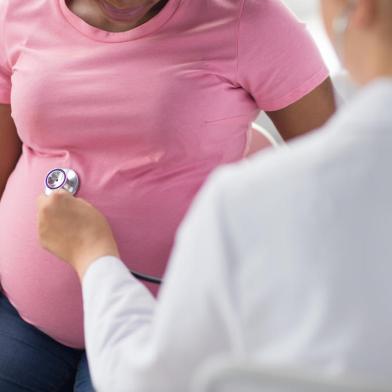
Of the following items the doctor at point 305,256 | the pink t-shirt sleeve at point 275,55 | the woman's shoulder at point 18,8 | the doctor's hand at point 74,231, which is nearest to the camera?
the doctor at point 305,256

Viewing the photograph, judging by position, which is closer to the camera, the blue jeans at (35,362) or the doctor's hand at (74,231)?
the doctor's hand at (74,231)

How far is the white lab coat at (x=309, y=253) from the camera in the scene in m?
0.61

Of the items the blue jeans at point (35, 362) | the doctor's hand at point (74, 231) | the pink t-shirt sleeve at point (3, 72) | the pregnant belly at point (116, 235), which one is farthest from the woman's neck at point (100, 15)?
the blue jeans at point (35, 362)

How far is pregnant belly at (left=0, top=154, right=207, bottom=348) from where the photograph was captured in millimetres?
1191

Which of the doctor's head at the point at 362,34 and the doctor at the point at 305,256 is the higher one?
the doctor's head at the point at 362,34

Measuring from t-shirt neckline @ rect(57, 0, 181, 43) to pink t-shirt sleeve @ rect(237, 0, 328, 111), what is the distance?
113 mm

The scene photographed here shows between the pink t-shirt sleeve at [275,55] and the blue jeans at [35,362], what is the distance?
50cm

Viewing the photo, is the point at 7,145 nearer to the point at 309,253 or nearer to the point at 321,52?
the point at 321,52

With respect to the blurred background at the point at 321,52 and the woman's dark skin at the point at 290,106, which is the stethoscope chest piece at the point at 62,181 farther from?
the blurred background at the point at 321,52

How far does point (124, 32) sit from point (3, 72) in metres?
0.25

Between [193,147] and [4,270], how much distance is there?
1.21ft

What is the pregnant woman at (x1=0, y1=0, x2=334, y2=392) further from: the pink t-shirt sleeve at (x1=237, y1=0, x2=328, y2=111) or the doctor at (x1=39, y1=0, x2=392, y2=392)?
the doctor at (x1=39, y1=0, x2=392, y2=392)

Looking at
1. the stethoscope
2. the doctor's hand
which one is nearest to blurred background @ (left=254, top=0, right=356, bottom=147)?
the stethoscope

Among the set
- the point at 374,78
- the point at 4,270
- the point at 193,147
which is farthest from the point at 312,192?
the point at 4,270
